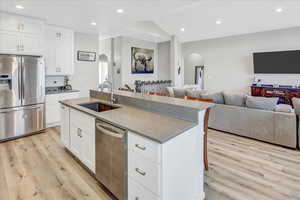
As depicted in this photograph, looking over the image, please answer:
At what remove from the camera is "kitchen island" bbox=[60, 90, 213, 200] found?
56.8 inches

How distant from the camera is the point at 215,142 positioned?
363 cm

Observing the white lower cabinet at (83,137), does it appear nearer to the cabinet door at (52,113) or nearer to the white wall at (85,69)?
the cabinet door at (52,113)

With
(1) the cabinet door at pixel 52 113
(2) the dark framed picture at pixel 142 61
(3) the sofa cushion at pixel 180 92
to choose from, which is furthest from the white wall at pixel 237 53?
(1) the cabinet door at pixel 52 113

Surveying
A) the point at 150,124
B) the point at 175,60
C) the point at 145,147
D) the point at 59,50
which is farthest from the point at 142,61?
the point at 145,147

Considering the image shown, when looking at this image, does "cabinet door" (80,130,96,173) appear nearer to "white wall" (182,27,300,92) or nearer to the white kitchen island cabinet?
the white kitchen island cabinet

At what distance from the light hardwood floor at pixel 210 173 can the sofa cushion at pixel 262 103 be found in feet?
2.44

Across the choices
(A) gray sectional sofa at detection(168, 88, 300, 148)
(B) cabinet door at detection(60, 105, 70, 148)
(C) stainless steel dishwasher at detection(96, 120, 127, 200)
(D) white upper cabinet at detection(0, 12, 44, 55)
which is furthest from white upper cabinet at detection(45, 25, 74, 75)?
(A) gray sectional sofa at detection(168, 88, 300, 148)

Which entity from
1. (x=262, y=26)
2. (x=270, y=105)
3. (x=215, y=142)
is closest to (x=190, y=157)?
(x=215, y=142)

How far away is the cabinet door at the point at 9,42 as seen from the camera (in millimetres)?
3652

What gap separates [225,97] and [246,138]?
100 cm

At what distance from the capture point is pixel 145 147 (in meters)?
1.50

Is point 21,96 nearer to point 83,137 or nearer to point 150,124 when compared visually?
point 83,137

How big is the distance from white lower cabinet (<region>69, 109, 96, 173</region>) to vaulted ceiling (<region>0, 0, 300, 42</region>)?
2.35 m

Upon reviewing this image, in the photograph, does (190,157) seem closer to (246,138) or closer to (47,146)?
(246,138)
